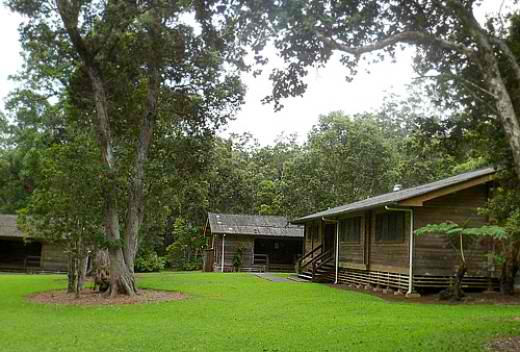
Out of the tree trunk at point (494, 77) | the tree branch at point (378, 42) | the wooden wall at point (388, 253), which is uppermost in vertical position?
the tree branch at point (378, 42)

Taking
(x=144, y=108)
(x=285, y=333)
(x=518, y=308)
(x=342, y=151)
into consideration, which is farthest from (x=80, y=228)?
(x=342, y=151)

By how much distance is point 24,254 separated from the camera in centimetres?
3662

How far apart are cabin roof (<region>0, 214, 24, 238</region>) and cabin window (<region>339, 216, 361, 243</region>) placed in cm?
1980

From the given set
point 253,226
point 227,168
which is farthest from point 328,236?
point 227,168

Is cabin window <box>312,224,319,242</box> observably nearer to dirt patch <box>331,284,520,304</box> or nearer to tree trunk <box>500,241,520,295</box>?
dirt patch <box>331,284,520,304</box>

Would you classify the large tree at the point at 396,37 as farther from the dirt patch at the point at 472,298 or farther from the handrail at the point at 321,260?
the handrail at the point at 321,260

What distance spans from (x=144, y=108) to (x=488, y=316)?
1397 centimetres

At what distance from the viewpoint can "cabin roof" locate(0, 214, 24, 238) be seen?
112 feet

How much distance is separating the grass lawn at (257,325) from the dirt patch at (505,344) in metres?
0.25

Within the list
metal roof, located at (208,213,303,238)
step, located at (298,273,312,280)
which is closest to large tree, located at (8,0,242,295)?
step, located at (298,273,312,280)

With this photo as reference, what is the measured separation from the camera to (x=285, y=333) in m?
10.7

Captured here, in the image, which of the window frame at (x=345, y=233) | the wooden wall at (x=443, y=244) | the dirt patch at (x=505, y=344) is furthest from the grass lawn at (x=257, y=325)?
the window frame at (x=345, y=233)

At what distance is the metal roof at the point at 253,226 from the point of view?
36.0 metres

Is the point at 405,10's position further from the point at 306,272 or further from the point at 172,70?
the point at 306,272
